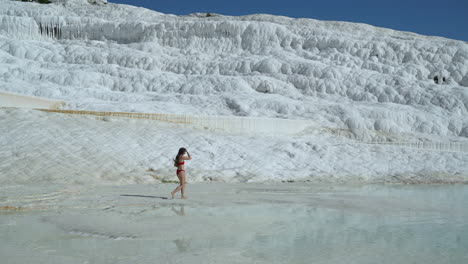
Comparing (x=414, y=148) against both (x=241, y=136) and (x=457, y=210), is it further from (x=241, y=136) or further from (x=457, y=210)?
(x=457, y=210)

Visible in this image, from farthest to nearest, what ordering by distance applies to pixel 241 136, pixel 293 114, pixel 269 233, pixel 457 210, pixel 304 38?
pixel 304 38 → pixel 293 114 → pixel 241 136 → pixel 457 210 → pixel 269 233

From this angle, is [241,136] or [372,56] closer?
[241,136]

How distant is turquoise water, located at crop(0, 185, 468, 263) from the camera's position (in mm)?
5141

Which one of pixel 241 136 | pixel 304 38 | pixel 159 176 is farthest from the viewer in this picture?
pixel 304 38

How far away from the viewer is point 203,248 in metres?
5.45

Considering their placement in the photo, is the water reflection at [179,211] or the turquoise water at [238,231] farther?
the water reflection at [179,211]

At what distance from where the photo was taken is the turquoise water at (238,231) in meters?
5.14

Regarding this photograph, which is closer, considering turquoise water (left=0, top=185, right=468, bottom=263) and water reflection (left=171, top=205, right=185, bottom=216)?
turquoise water (left=0, top=185, right=468, bottom=263)

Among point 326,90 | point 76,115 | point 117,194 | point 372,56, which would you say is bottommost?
point 117,194

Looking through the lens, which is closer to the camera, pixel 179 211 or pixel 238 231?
pixel 238 231

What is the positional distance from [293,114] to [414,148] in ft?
23.6

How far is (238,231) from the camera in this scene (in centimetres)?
633

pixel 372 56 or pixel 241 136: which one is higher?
pixel 372 56

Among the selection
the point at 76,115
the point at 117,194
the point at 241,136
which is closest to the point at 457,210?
the point at 117,194
